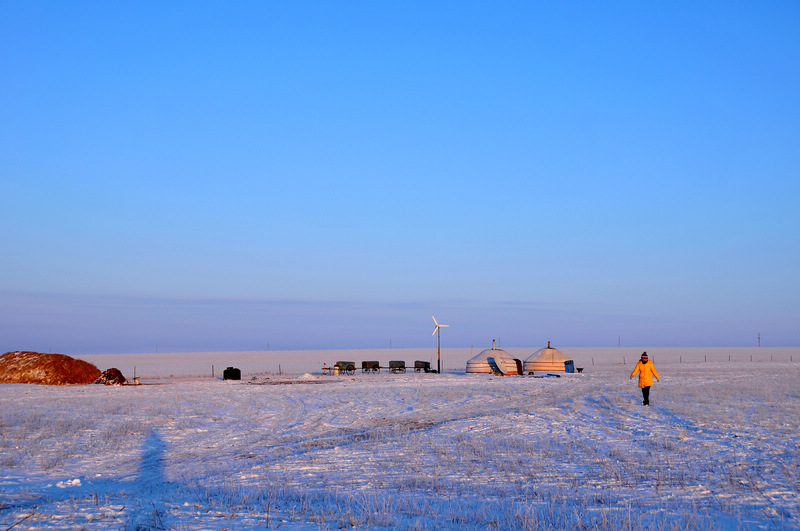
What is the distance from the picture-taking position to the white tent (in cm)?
5931

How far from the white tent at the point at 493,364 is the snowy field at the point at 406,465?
3225 centimetres

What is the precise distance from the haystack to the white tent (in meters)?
32.8

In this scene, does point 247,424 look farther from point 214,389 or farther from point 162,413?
point 214,389

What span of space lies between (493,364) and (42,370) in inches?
1475

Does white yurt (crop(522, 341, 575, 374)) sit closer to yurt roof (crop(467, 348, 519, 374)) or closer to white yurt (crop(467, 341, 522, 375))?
white yurt (crop(467, 341, 522, 375))

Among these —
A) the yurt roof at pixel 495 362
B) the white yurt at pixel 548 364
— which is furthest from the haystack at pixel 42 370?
the white yurt at pixel 548 364

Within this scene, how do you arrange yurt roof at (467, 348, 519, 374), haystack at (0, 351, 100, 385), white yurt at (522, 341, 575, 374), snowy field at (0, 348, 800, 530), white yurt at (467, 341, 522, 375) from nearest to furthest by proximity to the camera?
snowy field at (0, 348, 800, 530) < haystack at (0, 351, 100, 385) < white yurt at (467, 341, 522, 375) < yurt roof at (467, 348, 519, 374) < white yurt at (522, 341, 575, 374)

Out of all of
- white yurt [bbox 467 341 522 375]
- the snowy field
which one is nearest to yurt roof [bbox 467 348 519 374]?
white yurt [bbox 467 341 522 375]

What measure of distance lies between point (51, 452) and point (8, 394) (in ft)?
73.3

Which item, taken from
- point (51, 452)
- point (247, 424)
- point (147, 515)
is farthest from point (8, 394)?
point (147, 515)

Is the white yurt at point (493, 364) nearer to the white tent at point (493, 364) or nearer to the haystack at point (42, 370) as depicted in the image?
the white tent at point (493, 364)

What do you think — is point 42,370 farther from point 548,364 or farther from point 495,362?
point 548,364

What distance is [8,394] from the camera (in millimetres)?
34219

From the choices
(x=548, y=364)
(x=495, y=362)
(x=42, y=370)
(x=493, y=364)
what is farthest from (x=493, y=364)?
(x=42, y=370)
